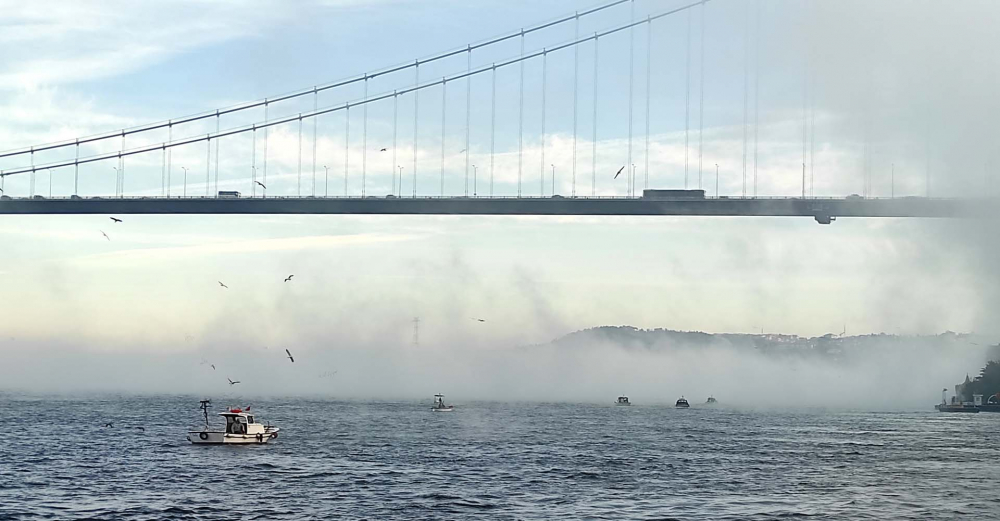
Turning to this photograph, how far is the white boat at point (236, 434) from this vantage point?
76688 mm

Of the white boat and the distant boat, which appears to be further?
the distant boat

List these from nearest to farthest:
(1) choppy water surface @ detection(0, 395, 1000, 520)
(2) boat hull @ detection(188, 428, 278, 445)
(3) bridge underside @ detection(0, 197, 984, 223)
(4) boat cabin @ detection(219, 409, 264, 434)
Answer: (1) choppy water surface @ detection(0, 395, 1000, 520)
(2) boat hull @ detection(188, 428, 278, 445)
(4) boat cabin @ detection(219, 409, 264, 434)
(3) bridge underside @ detection(0, 197, 984, 223)

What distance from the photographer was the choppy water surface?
45969 mm

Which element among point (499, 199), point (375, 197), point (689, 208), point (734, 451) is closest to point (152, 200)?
point (375, 197)

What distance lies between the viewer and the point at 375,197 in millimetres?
96750

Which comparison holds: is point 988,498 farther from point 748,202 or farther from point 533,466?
point 748,202

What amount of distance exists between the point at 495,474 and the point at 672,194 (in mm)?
42268

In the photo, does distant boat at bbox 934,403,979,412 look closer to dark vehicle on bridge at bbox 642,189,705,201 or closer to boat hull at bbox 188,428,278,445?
dark vehicle on bridge at bbox 642,189,705,201

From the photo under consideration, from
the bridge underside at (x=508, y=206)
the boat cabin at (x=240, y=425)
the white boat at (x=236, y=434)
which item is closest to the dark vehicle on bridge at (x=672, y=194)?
the bridge underside at (x=508, y=206)

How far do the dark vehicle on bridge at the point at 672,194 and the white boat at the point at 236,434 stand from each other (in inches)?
1367

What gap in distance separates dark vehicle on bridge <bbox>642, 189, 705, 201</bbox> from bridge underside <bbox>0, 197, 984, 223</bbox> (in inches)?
25.0

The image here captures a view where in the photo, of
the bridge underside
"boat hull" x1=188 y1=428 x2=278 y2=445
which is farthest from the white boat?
the bridge underside

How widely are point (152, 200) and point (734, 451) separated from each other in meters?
51.5

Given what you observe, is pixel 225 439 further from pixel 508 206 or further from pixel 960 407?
pixel 960 407
